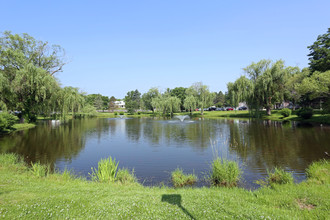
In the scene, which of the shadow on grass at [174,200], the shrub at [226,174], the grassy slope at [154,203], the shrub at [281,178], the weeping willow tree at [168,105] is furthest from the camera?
the weeping willow tree at [168,105]

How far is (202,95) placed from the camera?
63.7 metres

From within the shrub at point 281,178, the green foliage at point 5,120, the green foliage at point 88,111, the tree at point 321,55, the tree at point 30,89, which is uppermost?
the tree at point 321,55

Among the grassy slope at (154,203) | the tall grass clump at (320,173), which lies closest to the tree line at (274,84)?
the tall grass clump at (320,173)

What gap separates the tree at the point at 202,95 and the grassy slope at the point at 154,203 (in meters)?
56.3

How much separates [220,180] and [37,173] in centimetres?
769

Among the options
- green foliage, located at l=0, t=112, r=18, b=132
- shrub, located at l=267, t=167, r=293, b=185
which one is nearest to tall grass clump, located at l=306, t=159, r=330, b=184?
shrub, located at l=267, t=167, r=293, b=185

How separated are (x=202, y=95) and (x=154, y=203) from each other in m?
59.7

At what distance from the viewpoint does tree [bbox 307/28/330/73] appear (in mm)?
A: 34719

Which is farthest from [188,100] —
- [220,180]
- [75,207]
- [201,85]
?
[75,207]

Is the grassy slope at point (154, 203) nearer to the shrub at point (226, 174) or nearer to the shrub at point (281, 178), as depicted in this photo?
the shrub at point (281, 178)

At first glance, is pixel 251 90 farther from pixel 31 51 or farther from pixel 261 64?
pixel 31 51

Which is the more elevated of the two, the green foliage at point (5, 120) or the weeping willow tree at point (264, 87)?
the weeping willow tree at point (264, 87)

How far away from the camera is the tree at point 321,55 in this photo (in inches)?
1367

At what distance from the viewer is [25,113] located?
33.0 meters
